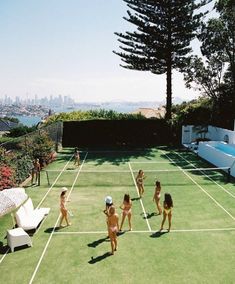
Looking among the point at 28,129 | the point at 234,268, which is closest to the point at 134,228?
the point at 234,268

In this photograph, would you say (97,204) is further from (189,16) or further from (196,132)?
(189,16)


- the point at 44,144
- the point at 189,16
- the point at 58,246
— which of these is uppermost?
the point at 189,16

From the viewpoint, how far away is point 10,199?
16797mm

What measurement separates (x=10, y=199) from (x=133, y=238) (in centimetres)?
627

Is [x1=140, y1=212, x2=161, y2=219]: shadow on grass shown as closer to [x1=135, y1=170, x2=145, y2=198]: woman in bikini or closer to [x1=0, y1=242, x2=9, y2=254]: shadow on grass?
[x1=135, y1=170, x2=145, y2=198]: woman in bikini

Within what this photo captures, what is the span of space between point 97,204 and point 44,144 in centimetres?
1086

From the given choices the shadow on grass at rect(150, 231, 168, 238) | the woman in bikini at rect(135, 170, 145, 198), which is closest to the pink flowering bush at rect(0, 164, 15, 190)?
the woman in bikini at rect(135, 170, 145, 198)

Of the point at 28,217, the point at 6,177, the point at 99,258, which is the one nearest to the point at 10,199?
the point at 6,177

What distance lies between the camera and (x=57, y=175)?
2395 centimetres

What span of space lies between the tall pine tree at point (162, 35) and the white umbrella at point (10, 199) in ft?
81.6

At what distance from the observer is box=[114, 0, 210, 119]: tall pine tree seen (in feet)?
124

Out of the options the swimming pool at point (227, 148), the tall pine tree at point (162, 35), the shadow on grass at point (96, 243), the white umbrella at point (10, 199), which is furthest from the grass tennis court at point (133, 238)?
the tall pine tree at point (162, 35)

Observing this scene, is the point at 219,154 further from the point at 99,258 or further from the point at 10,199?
the point at 99,258

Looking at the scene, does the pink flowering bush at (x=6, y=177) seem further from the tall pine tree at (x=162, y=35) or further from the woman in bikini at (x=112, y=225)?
the tall pine tree at (x=162, y=35)
